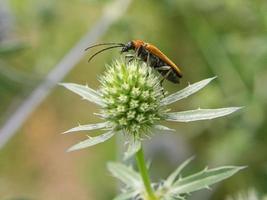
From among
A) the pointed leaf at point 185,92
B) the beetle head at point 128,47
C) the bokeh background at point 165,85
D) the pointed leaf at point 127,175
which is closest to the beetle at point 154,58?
the beetle head at point 128,47

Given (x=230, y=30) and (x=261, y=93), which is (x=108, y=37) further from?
(x=261, y=93)

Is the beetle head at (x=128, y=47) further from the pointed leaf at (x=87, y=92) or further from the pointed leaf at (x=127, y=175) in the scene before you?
the pointed leaf at (x=127, y=175)

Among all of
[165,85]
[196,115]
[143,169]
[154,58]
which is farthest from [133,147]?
[165,85]

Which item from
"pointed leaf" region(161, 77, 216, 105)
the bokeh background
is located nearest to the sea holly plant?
"pointed leaf" region(161, 77, 216, 105)

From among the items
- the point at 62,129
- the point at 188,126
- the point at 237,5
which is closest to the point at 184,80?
the point at 188,126

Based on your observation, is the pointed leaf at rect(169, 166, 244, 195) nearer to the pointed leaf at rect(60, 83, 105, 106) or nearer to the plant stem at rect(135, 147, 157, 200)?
the plant stem at rect(135, 147, 157, 200)

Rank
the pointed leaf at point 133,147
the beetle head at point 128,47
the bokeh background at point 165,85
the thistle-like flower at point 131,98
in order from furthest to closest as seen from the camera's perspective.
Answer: the bokeh background at point 165,85
the beetle head at point 128,47
the thistle-like flower at point 131,98
the pointed leaf at point 133,147
